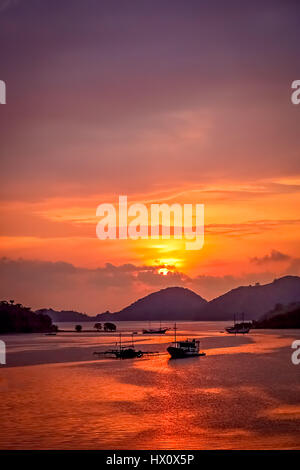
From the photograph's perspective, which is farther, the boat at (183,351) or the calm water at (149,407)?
the boat at (183,351)

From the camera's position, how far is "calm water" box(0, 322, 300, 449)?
36.5 metres

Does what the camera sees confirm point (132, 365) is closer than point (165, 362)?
Yes

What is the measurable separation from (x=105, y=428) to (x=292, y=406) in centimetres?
1752

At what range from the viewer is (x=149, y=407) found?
163ft

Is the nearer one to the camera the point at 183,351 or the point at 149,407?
the point at 149,407

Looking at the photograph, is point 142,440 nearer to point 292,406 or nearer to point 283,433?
point 283,433

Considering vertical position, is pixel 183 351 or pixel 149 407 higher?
pixel 149 407

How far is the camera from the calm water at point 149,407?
36469 millimetres

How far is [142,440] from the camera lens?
36.3 m

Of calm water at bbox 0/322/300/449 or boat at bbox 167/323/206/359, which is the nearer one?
calm water at bbox 0/322/300/449
